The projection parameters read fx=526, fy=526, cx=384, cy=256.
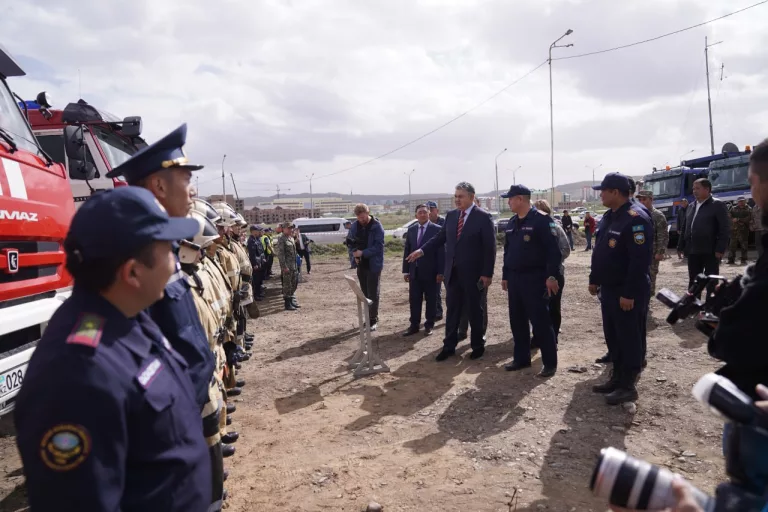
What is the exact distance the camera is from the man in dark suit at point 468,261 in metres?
6.37

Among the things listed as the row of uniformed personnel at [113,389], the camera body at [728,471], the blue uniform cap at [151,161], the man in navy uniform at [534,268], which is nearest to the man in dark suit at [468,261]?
the man in navy uniform at [534,268]

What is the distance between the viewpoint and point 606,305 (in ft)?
16.1

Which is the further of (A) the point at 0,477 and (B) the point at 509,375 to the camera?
(B) the point at 509,375

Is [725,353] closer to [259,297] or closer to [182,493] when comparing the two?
[182,493]

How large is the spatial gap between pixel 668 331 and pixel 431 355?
3.32 m

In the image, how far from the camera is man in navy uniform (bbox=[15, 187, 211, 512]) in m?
1.17

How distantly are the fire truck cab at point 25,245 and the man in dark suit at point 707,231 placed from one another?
7.71 meters

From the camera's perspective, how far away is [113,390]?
4.04ft

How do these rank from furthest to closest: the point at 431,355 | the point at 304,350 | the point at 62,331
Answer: the point at 304,350 < the point at 431,355 < the point at 62,331

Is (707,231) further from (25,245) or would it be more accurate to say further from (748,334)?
(25,245)

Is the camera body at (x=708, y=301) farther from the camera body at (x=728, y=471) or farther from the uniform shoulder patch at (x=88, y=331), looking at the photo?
the uniform shoulder patch at (x=88, y=331)

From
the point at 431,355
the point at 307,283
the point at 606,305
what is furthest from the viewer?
the point at 307,283

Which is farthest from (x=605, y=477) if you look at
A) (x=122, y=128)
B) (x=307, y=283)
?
(x=307, y=283)

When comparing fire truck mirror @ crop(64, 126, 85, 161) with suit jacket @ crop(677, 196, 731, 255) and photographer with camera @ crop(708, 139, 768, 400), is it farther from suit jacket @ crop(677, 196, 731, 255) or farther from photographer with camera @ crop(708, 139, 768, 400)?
suit jacket @ crop(677, 196, 731, 255)
